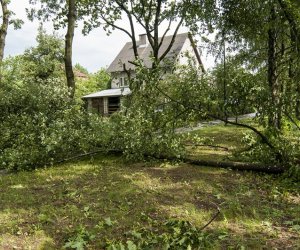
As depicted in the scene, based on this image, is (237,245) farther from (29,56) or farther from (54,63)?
(29,56)

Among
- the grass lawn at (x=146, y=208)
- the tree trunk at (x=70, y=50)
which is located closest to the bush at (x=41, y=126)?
the grass lawn at (x=146, y=208)

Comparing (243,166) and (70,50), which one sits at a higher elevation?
(70,50)

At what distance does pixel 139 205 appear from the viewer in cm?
504

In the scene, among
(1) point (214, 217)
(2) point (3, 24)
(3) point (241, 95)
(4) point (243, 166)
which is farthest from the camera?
(2) point (3, 24)

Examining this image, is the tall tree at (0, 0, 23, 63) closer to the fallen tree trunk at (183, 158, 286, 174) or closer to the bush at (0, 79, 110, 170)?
the bush at (0, 79, 110, 170)

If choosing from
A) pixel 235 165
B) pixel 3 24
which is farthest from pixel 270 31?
pixel 3 24

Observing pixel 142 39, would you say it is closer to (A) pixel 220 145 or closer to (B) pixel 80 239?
(A) pixel 220 145

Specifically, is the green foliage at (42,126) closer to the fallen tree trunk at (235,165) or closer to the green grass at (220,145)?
the fallen tree trunk at (235,165)

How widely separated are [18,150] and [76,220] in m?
4.22

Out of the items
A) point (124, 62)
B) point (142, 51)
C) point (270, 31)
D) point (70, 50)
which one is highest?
point (142, 51)

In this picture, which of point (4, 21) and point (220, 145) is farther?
point (4, 21)

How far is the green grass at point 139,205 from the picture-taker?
4.00m

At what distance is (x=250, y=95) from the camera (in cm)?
663

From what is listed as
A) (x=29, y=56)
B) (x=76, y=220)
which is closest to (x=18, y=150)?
(x=76, y=220)
